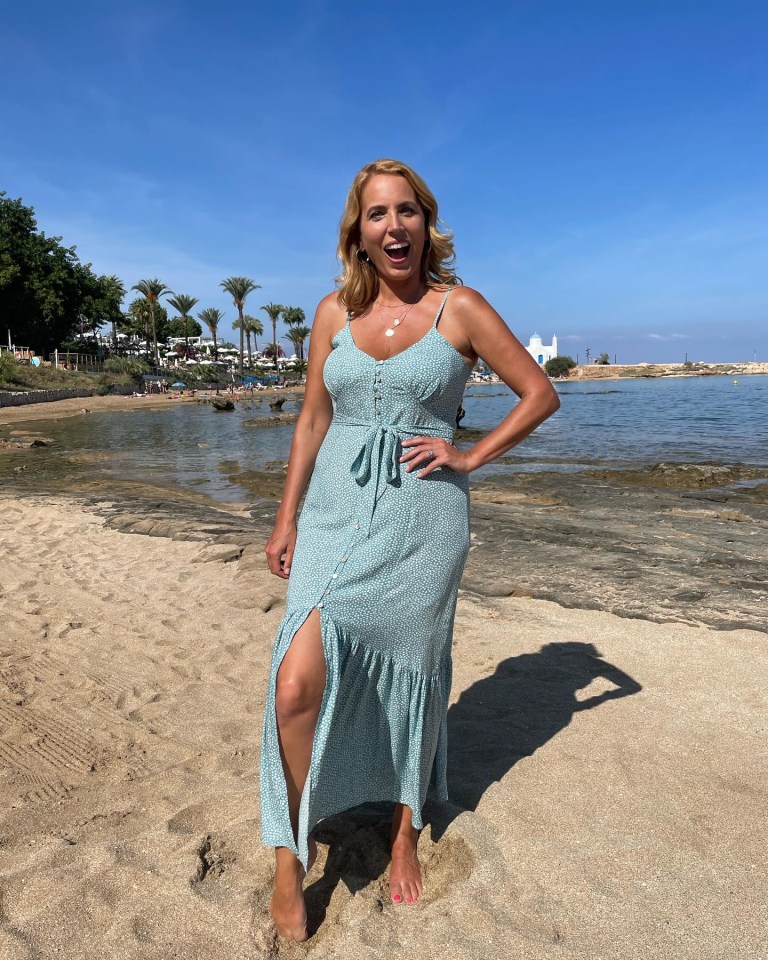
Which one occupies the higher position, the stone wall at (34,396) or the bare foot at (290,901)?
the bare foot at (290,901)

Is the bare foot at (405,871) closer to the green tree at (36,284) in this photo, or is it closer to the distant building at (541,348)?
the green tree at (36,284)

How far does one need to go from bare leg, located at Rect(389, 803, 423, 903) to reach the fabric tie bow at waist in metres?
0.99

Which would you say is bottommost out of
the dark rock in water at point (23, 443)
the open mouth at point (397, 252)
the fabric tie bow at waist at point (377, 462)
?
the dark rock in water at point (23, 443)

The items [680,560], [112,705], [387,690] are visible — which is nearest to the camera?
[387,690]

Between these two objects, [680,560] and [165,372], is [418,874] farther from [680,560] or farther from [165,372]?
[165,372]

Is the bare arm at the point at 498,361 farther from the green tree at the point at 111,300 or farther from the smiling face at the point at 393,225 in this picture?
the green tree at the point at 111,300

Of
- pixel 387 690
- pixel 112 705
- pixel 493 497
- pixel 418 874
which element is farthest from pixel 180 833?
pixel 493 497

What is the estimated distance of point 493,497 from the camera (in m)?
11.2

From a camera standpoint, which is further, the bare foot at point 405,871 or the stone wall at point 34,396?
the stone wall at point 34,396

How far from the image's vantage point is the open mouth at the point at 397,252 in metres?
2.15

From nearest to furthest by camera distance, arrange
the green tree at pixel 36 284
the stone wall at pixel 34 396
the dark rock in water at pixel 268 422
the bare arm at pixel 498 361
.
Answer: the bare arm at pixel 498 361 < the dark rock in water at pixel 268 422 < the stone wall at pixel 34 396 < the green tree at pixel 36 284

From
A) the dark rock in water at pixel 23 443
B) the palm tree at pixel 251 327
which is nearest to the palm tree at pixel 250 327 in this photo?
the palm tree at pixel 251 327

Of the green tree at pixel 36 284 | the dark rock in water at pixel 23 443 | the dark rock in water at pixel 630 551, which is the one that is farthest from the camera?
the green tree at pixel 36 284

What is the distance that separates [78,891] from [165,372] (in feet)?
223
